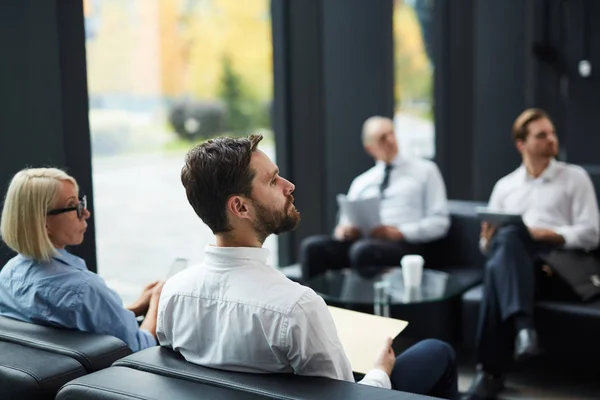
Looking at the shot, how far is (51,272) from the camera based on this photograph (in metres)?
2.55

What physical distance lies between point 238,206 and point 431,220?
2.92 meters

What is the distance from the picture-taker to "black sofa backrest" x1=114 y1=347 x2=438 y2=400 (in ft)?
6.08

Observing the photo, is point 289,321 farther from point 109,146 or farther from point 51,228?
point 109,146

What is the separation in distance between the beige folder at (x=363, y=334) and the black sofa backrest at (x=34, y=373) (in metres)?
0.80

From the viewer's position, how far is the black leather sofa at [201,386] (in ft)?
6.12

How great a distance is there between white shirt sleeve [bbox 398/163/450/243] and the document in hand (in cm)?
23

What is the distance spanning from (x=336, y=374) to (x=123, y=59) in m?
8.28

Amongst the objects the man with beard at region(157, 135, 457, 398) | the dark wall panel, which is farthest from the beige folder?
the dark wall panel

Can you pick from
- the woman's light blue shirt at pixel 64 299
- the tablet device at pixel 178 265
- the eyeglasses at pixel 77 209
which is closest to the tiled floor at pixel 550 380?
the tablet device at pixel 178 265

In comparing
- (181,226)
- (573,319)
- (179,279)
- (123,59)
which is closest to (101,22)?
(123,59)

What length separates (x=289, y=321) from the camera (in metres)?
1.96

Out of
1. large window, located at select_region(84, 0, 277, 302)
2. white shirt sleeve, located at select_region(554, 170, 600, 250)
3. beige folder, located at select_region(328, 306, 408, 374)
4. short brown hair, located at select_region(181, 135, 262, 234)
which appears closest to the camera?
short brown hair, located at select_region(181, 135, 262, 234)

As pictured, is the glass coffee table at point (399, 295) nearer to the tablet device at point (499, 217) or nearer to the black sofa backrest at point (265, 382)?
the tablet device at point (499, 217)

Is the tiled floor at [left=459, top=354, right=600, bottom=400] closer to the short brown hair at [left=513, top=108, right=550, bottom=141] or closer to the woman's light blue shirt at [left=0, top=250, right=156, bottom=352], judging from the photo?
the short brown hair at [left=513, top=108, right=550, bottom=141]
